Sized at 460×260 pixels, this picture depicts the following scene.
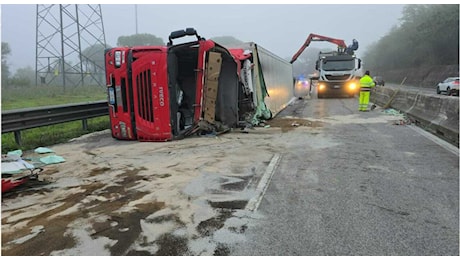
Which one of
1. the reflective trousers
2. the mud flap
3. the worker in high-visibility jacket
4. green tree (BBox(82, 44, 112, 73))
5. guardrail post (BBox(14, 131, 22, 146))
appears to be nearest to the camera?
guardrail post (BBox(14, 131, 22, 146))

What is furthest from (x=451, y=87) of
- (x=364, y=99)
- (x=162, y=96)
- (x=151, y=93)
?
(x=151, y=93)

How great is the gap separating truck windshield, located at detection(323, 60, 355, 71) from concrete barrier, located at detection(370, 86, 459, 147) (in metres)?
7.33

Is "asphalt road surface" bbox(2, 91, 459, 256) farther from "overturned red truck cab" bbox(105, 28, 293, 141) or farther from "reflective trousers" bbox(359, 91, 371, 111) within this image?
"reflective trousers" bbox(359, 91, 371, 111)

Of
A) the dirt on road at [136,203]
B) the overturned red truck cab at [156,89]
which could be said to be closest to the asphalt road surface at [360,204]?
the dirt on road at [136,203]

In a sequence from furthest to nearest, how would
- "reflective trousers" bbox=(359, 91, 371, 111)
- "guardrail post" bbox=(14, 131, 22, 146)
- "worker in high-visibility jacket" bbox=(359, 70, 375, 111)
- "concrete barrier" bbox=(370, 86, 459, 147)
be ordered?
1. "reflective trousers" bbox=(359, 91, 371, 111)
2. "worker in high-visibility jacket" bbox=(359, 70, 375, 111)
3. "concrete barrier" bbox=(370, 86, 459, 147)
4. "guardrail post" bbox=(14, 131, 22, 146)

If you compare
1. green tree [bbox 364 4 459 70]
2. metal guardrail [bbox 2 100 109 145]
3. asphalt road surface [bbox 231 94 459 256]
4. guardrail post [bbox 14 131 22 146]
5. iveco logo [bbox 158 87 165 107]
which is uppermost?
green tree [bbox 364 4 459 70]

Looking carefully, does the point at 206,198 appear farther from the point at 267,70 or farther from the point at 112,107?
the point at 267,70

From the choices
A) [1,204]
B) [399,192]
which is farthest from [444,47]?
[1,204]

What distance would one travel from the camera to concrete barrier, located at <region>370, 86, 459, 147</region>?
7764mm

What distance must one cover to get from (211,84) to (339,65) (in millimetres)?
15089

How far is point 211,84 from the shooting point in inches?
340

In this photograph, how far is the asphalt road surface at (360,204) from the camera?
2969 mm

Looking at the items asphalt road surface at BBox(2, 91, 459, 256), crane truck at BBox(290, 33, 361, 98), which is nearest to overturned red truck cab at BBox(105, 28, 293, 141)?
asphalt road surface at BBox(2, 91, 459, 256)
